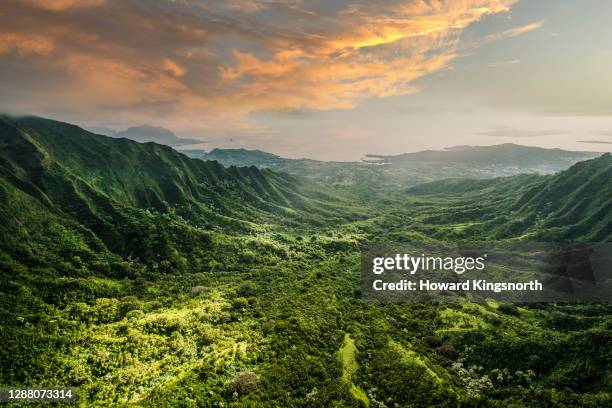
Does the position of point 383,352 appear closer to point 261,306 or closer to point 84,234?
point 261,306

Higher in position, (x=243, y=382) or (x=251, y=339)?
(x=251, y=339)

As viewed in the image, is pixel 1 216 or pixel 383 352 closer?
pixel 383 352

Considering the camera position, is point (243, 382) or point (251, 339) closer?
point (243, 382)

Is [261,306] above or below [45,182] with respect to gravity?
below

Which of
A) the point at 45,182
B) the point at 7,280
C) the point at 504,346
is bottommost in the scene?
the point at 504,346

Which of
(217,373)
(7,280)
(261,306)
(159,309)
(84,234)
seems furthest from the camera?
(84,234)

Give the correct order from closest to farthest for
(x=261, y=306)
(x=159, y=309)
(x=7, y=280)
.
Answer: (x=7, y=280)
(x=159, y=309)
(x=261, y=306)

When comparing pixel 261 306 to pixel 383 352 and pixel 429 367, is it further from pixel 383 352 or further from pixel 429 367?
pixel 429 367

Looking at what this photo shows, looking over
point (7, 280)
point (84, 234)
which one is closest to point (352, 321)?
point (7, 280)

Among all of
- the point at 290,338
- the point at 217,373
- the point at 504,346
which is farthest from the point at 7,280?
the point at 504,346
